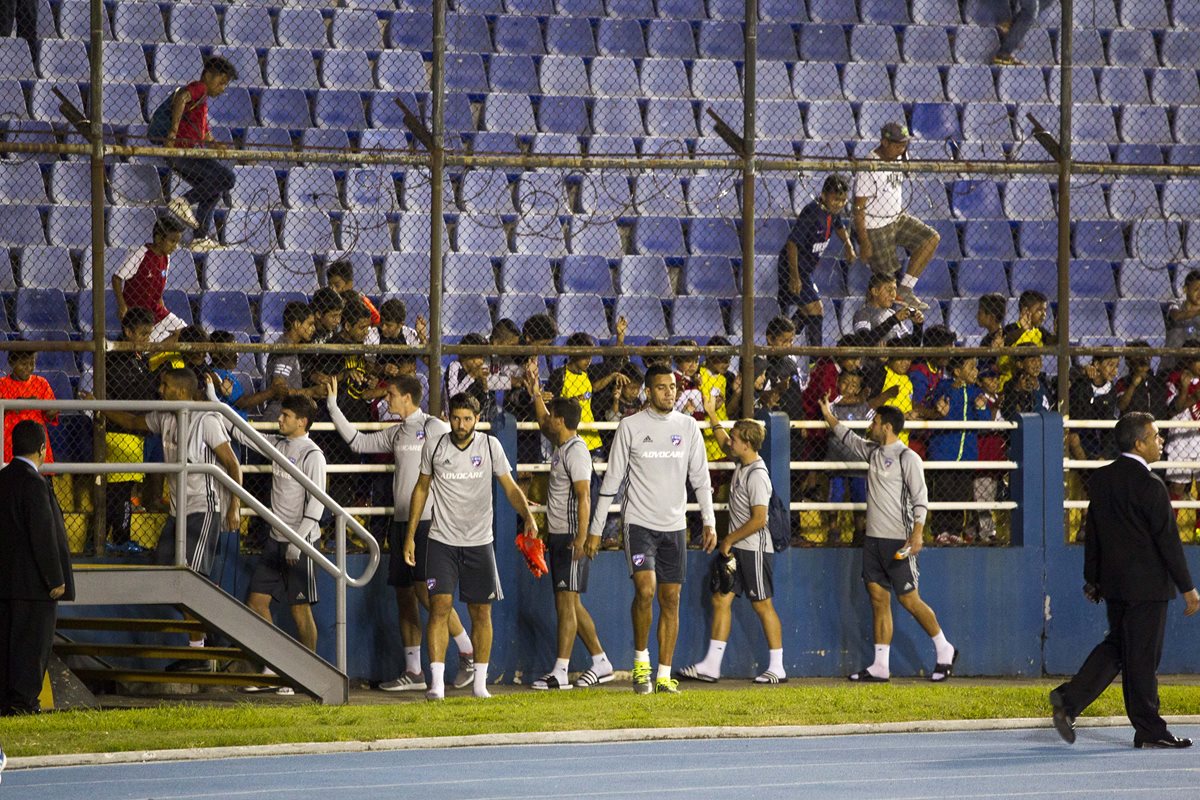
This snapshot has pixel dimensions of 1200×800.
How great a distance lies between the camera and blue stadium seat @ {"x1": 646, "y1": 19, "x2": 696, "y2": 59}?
20.4 metres

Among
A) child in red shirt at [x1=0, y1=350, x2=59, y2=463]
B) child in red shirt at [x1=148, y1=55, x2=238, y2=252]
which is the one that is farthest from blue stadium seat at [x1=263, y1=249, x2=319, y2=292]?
child in red shirt at [x1=0, y1=350, x2=59, y2=463]

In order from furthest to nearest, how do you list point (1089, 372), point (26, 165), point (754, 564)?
point (26, 165) < point (1089, 372) < point (754, 564)

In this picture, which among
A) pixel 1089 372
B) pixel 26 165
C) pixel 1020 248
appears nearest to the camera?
pixel 1089 372

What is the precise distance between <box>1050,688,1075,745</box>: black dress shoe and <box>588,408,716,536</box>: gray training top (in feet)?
11.2

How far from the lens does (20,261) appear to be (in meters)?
16.2

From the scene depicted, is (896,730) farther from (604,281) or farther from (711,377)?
(604,281)

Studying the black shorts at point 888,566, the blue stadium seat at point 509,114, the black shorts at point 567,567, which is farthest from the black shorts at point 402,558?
the blue stadium seat at point 509,114

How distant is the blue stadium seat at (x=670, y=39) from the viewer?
20359 mm

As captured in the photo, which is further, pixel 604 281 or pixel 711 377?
pixel 604 281

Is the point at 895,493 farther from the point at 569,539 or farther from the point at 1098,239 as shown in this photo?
the point at 1098,239

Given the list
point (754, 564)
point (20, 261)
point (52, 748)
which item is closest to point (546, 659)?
point (754, 564)

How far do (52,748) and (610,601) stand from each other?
17.0ft

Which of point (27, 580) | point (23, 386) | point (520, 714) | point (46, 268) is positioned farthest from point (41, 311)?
point (520, 714)

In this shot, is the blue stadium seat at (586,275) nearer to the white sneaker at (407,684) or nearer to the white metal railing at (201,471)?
the white sneaker at (407,684)
